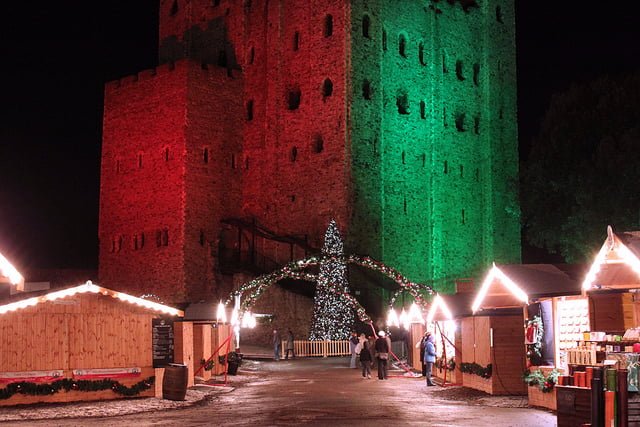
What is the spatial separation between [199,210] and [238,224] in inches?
68.5

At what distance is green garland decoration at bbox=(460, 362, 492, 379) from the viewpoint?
728 inches

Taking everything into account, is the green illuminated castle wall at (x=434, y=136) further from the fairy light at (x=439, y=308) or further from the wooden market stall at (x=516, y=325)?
the wooden market stall at (x=516, y=325)

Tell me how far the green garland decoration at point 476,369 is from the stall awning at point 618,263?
5167 millimetres

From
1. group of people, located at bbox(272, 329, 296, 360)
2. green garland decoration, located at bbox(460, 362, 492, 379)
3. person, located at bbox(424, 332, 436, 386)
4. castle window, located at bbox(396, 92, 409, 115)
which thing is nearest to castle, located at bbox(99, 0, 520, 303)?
castle window, located at bbox(396, 92, 409, 115)

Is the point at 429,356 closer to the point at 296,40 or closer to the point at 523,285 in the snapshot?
the point at 523,285

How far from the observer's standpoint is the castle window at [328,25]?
3950 centimetres

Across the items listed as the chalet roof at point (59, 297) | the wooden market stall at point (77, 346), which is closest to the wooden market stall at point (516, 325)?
the wooden market stall at point (77, 346)

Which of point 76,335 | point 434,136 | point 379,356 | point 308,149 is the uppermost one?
point 434,136

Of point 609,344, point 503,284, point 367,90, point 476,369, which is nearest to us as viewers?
point 609,344

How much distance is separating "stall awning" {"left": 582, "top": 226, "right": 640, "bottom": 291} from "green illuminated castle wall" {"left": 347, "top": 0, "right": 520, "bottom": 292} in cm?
2408

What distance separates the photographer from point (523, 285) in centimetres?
1594

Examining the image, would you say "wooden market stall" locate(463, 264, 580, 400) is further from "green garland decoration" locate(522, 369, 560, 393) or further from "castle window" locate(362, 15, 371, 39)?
"castle window" locate(362, 15, 371, 39)

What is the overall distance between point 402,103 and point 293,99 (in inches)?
181

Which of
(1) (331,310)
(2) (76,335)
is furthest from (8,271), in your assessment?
(1) (331,310)
